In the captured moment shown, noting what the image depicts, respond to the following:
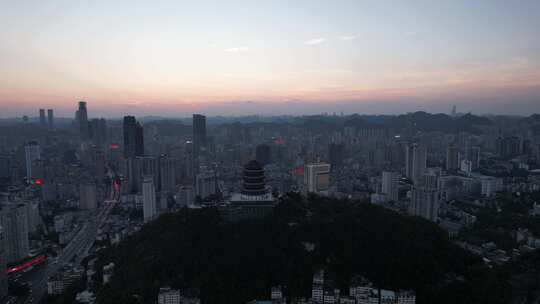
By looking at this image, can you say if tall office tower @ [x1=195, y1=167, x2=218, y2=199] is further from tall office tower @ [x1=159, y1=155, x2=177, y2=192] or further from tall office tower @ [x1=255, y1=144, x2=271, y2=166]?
tall office tower @ [x1=255, y1=144, x2=271, y2=166]

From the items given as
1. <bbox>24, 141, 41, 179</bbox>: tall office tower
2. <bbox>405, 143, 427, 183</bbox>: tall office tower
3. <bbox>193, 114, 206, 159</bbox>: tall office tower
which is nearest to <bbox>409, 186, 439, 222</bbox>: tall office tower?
<bbox>405, 143, 427, 183</bbox>: tall office tower

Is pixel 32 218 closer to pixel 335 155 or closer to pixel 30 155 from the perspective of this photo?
pixel 30 155

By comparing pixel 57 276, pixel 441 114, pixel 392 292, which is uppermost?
pixel 441 114

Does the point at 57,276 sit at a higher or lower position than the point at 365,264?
lower

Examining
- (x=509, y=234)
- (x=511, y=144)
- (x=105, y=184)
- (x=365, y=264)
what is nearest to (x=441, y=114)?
(x=511, y=144)

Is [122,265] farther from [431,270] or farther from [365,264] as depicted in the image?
[431,270]

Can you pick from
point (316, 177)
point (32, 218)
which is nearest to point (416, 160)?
point (316, 177)
